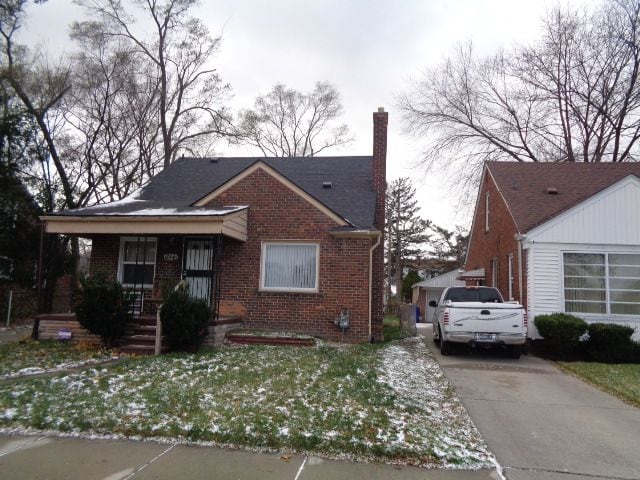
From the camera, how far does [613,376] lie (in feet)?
29.0

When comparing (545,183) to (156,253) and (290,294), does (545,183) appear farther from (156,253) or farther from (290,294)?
(156,253)

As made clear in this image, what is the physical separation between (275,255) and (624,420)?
8244 millimetres

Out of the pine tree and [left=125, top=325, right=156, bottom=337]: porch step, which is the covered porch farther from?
the pine tree

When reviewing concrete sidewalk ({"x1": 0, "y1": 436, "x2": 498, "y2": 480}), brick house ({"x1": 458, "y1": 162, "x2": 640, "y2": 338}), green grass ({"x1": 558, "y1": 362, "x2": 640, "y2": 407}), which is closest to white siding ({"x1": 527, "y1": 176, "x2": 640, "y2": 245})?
brick house ({"x1": 458, "y1": 162, "x2": 640, "y2": 338})

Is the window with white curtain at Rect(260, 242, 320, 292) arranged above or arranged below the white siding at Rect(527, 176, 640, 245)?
below

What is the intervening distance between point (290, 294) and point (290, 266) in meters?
0.75

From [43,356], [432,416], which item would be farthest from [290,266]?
[432,416]

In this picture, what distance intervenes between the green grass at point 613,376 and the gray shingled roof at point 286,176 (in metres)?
5.67

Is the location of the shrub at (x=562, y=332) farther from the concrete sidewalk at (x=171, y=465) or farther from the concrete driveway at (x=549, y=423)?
the concrete sidewalk at (x=171, y=465)

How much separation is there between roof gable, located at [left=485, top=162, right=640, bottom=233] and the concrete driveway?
5316 millimetres

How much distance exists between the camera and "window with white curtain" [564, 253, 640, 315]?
11.8m

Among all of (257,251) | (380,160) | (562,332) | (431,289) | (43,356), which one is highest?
(380,160)

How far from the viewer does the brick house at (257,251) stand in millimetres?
11203

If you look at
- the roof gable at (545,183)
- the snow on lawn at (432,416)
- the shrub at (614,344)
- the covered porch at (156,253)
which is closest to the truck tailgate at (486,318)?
the snow on lawn at (432,416)
